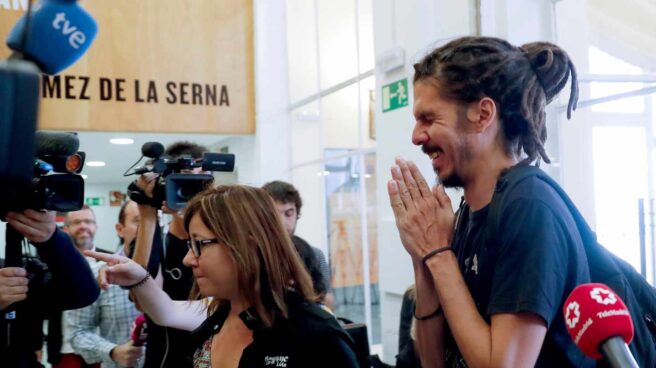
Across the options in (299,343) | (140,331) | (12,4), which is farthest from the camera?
(12,4)

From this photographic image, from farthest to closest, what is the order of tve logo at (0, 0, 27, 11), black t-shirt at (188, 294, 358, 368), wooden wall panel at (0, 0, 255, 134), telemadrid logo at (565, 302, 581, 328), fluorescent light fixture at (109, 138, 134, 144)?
fluorescent light fixture at (109, 138, 134, 144), wooden wall panel at (0, 0, 255, 134), tve logo at (0, 0, 27, 11), black t-shirt at (188, 294, 358, 368), telemadrid logo at (565, 302, 581, 328)

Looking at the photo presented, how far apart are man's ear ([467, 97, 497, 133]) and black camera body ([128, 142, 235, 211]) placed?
1.04 m

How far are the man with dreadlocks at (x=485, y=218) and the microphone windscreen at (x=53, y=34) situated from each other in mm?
707

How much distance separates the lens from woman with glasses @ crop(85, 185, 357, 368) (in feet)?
5.08

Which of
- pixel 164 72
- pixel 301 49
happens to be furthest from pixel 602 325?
pixel 301 49

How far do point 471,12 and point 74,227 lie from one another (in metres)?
2.87

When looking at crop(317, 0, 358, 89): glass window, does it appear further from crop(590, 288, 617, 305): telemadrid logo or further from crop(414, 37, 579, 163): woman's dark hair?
crop(590, 288, 617, 305): telemadrid logo

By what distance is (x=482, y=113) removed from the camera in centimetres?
124

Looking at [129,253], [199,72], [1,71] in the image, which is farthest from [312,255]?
[199,72]

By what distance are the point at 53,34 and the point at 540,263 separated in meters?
0.84

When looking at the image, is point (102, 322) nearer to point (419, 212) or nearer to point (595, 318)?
point (419, 212)

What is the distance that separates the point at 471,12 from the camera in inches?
153

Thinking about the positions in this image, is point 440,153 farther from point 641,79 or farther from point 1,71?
point 641,79

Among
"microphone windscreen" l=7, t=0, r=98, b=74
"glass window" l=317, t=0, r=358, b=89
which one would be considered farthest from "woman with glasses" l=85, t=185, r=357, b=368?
"glass window" l=317, t=0, r=358, b=89
